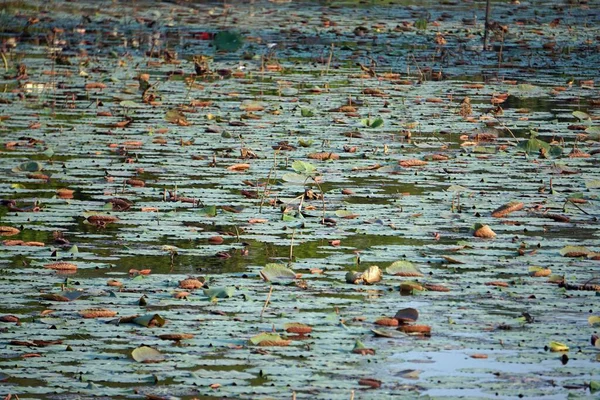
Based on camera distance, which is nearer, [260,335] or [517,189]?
[260,335]

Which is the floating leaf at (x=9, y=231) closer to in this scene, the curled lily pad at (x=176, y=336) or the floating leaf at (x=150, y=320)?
the floating leaf at (x=150, y=320)

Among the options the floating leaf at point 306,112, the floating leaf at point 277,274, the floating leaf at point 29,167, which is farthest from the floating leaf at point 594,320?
the floating leaf at point 306,112

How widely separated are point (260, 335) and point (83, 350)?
0.66m

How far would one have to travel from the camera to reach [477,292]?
17.2ft

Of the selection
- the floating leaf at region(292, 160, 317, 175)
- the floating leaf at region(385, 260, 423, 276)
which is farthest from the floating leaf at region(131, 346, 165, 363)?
the floating leaf at region(292, 160, 317, 175)

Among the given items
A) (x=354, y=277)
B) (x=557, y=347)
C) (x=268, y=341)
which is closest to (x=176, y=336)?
(x=268, y=341)

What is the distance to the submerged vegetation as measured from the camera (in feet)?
14.4

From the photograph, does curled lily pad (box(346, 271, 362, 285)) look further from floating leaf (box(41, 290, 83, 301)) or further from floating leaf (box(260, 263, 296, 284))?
floating leaf (box(41, 290, 83, 301))

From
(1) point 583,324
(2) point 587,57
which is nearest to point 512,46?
(2) point 587,57

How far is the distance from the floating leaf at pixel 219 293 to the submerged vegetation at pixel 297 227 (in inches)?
0.5

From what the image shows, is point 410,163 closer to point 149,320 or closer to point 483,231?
point 483,231

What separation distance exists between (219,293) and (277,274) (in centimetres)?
38

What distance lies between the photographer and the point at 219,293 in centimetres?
516

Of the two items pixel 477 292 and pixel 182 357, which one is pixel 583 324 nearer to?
pixel 477 292
